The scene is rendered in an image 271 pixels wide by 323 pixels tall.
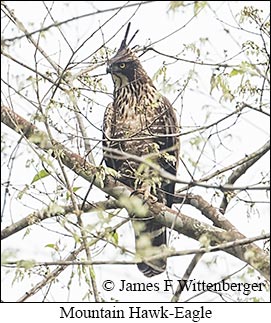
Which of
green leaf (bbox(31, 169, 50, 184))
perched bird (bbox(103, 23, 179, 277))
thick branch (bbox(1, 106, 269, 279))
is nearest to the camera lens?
thick branch (bbox(1, 106, 269, 279))

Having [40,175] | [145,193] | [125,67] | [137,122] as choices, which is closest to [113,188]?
[145,193]

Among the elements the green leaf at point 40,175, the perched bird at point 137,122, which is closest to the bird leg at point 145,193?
the perched bird at point 137,122

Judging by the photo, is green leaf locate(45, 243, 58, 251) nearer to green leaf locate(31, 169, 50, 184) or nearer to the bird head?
green leaf locate(31, 169, 50, 184)

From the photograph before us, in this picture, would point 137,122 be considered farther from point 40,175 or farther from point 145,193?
point 40,175

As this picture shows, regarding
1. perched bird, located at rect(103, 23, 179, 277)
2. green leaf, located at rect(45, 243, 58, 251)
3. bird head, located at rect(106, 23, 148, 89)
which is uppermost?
bird head, located at rect(106, 23, 148, 89)

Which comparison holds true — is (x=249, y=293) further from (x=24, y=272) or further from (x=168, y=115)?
(x=168, y=115)

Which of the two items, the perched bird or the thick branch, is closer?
the thick branch

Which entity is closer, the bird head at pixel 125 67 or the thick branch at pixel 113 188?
the thick branch at pixel 113 188

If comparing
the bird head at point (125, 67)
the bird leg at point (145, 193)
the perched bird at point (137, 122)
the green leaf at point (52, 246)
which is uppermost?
the bird head at point (125, 67)

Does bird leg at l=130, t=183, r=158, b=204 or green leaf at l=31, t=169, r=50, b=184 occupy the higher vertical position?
bird leg at l=130, t=183, r=158, b=204

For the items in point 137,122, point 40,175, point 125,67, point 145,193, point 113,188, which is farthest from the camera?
point 125,67

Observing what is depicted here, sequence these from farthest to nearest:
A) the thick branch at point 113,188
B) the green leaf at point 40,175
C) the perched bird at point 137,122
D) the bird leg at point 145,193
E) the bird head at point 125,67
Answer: the bird head at point 125,67
the perched bird at point 137,122
the bird leg at point 145,193
the green leaf at point 40,175
the thick branch at point 113,188

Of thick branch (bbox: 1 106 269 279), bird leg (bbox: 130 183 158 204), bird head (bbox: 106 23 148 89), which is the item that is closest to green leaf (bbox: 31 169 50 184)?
thick branch (bbox: 1 106 269 279)

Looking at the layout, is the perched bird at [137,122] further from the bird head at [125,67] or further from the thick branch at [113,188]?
the thick branch at [113,188]
